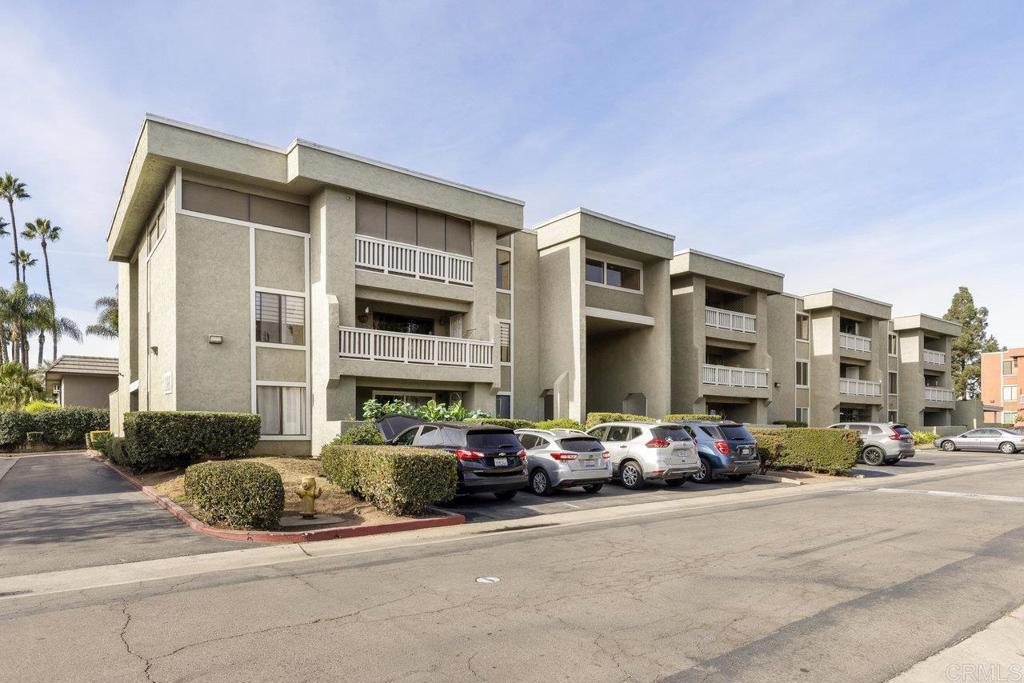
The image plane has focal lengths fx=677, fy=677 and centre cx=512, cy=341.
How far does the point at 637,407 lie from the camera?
28.9 metres

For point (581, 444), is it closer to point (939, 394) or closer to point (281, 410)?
point (281, 410)

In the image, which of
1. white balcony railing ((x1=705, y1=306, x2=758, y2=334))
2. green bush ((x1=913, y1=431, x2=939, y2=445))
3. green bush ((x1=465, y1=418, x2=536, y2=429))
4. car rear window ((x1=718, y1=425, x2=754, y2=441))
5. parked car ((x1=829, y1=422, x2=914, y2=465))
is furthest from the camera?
green bush ((x1=913, y1=431, x2=939, y2=445))

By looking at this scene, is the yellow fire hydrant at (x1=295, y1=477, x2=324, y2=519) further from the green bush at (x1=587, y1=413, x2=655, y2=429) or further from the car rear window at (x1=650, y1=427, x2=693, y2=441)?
the green bush at (x1=587, y1=413, x2=655, y2=429)

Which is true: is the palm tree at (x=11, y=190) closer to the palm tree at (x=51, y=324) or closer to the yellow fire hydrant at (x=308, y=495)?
the palm tree at (x=51, y=324)

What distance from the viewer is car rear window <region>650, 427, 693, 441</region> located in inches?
675

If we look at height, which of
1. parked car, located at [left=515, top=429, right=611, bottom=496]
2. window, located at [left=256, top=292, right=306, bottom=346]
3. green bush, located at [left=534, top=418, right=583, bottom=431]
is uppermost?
window, located at [left=256, top=292, right=306, bottom=346]

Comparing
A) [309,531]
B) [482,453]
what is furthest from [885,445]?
[309,531]

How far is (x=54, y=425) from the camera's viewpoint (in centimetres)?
3016

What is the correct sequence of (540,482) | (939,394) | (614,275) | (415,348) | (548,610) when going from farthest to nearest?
(939,394), (614,275), (415,348), (540,482), (548,610)

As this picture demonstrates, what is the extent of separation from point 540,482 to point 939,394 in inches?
1780

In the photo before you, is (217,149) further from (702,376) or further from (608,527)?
(702,376)

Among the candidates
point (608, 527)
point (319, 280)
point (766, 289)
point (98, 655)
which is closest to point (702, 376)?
point (766, 289)

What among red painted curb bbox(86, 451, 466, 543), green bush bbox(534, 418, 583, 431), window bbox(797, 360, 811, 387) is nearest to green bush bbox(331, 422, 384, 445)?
red painted curb bbox(86, 451, 466, 543)

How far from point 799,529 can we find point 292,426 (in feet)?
45.9
